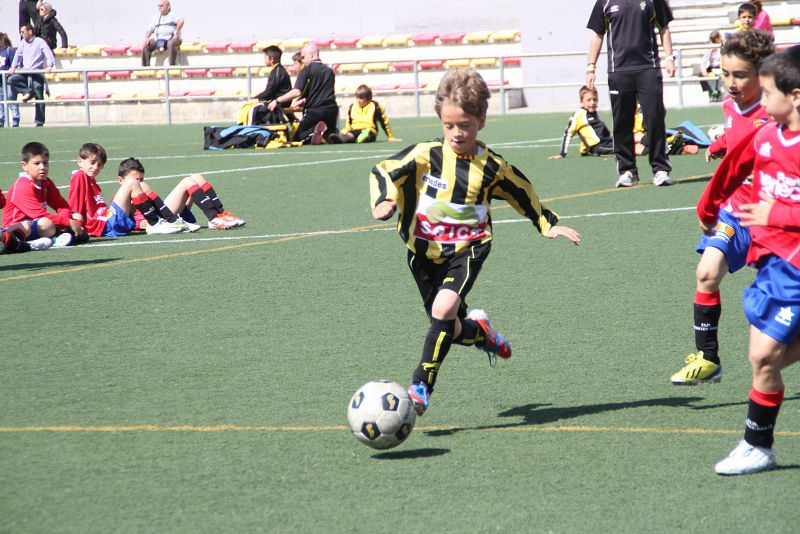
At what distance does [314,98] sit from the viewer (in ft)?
61.7

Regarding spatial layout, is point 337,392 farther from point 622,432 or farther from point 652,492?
point 652,492

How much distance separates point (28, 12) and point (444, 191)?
1076 inches

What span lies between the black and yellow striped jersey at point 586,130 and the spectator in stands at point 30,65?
15.9 meters

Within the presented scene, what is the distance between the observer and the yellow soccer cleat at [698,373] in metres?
5.00

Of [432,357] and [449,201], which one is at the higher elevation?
[449,201]

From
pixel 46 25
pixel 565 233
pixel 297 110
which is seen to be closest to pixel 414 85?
pixel 297 110

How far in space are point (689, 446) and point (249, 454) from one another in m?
1.58

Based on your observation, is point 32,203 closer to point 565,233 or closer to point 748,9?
point 565,233

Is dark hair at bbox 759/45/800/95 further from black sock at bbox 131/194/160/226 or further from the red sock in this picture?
black sock at bbox 131/194/160/226

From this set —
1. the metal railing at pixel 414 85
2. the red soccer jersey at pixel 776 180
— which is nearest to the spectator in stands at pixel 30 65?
the metal railing at pixel 414 85

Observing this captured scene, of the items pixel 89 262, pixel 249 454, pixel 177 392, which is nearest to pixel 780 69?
pixel 249 454

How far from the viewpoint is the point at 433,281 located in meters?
4.86

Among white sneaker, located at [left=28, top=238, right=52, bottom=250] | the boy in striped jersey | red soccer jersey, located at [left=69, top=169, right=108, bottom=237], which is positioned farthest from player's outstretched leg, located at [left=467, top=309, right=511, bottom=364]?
red soccer jersey, located at [left=69, top=169, right=108, bottom=237]

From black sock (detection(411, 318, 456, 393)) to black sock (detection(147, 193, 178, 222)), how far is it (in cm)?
605
